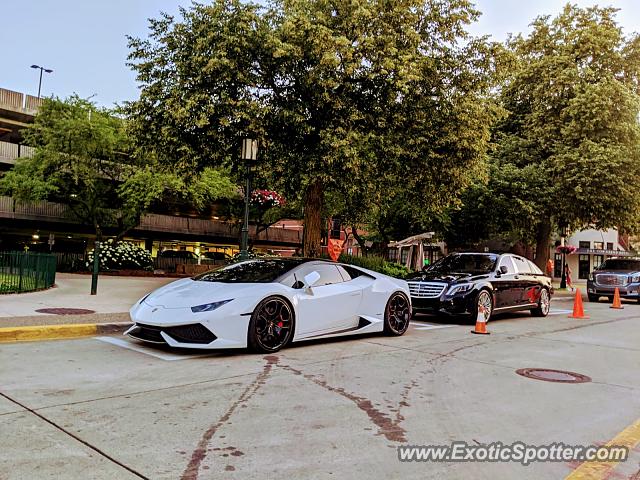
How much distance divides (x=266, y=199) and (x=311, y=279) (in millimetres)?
24264

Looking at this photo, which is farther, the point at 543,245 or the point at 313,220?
the point at 543,245

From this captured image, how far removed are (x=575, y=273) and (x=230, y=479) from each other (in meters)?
52.8

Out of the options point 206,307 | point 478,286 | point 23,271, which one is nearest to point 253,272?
point 206,307

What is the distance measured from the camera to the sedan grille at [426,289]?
1152 cm

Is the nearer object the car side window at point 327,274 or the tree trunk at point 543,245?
the car side window at point 327,274

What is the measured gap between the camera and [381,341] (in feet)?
28.8

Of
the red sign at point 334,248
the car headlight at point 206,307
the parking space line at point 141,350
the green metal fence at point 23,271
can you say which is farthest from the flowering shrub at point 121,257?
the car headlight at point 206,307

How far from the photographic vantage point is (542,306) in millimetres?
14008

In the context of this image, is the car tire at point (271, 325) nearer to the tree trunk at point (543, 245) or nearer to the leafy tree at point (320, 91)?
the leafy tree at point (320, 91)

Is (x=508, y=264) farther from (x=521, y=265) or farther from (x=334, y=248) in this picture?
(x=334, y=248)

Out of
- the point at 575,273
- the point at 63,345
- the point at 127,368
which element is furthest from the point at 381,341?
the point at 575,273

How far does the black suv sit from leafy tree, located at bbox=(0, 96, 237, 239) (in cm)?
1809

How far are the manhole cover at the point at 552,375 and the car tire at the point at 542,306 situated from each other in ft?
24.9

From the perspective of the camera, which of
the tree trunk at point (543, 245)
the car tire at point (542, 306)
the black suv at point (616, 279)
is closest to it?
the car tire at point (542, 306)
